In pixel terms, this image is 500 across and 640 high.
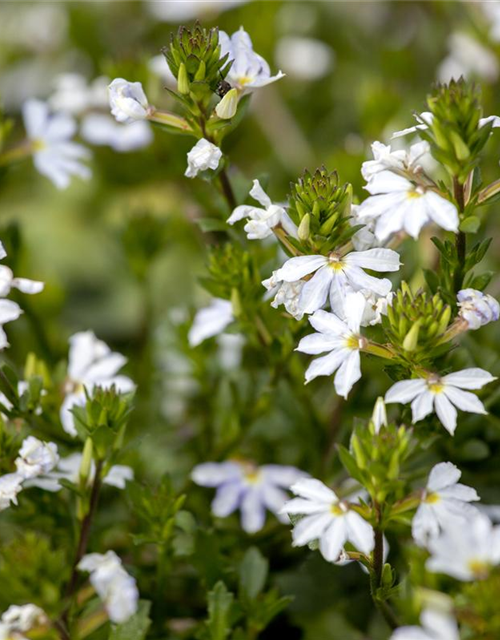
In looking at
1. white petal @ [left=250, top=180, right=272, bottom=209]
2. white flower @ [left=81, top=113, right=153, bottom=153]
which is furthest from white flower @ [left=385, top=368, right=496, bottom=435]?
white flower @ [left=81, top=113, right=153, bottom=153]

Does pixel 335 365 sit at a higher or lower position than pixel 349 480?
higher

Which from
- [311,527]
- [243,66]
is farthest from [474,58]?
[311,527]

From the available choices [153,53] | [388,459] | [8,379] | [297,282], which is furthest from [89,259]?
[388,459]

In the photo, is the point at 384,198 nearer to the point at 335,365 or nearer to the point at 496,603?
the point at 335,365

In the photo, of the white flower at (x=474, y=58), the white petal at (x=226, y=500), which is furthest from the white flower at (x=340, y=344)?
the white flower at (x=474, y=58)

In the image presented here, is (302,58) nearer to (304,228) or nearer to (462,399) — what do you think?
(304,228)

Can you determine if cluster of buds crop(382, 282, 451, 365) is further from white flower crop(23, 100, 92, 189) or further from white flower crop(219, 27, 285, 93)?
white flower crop(23, 100, 92, 189)
